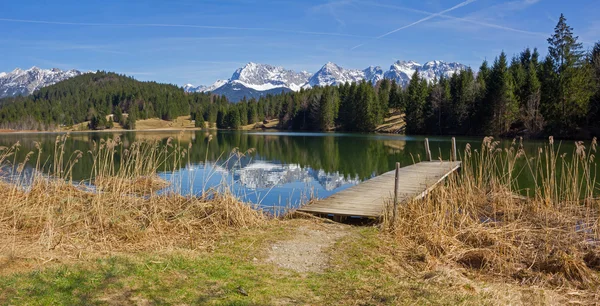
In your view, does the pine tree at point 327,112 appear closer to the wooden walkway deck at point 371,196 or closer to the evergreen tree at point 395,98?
the evergreen tree at point 395,98

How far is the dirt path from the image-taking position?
603cm

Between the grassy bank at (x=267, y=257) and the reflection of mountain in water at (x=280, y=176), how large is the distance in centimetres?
911

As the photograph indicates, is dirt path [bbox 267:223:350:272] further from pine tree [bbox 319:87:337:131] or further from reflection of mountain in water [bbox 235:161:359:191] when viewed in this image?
pine tree [bbox 319:87:337:131]

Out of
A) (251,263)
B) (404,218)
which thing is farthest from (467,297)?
(404,218)

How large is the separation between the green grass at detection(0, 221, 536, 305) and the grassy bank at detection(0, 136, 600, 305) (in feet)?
0.06

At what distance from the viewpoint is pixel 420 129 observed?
69000 mm

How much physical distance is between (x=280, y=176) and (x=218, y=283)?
16.1 m

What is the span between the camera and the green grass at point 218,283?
14.9 feet


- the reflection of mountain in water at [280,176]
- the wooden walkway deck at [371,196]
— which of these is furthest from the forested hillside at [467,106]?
the wooden walkway deck at [371,196]

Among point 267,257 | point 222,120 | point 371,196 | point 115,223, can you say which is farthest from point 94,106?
point 267,257

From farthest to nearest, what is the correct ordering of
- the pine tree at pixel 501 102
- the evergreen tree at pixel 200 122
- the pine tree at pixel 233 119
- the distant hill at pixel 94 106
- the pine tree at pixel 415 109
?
1. the evergreen tree at pixel 200 122
2. the distant hill at pixel 94 106
3. the pine tree at pixel 233 119
4. the pine tree at pixel 415 109
5. the pine tree at pixel 501 102

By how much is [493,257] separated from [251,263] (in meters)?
3.94

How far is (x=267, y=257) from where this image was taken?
6324mm

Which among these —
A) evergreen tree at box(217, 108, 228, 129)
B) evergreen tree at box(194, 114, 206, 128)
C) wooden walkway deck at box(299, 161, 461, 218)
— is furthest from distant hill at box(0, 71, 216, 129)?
wooden walkway deck at box(299, 161, 461, 218)
